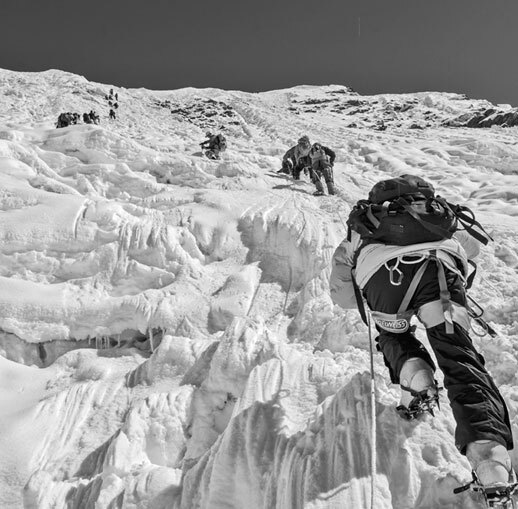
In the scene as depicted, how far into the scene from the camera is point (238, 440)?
2.69m

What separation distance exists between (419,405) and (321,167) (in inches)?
287

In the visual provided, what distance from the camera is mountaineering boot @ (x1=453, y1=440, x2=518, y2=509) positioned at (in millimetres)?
1689

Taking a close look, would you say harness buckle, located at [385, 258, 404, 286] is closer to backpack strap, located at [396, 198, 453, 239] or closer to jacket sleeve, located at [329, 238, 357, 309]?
backpack strap, located at [396, 198, 453, 239]

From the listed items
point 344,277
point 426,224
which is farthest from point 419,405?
point 426,224

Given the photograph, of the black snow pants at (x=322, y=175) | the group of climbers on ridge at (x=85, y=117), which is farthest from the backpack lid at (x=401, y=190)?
the group of climbers on ridge at (x=85, y=117)

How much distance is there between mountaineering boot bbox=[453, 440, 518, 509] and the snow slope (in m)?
0.51

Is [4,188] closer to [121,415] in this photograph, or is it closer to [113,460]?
[121,415]

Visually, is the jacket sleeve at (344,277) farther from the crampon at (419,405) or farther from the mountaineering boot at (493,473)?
the mountaineering boot at (493,473)

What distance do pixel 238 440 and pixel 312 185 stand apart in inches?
293

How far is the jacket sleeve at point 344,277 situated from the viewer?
9.36 feet

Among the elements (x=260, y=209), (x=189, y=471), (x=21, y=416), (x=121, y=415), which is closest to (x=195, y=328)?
(x=121, y=415)

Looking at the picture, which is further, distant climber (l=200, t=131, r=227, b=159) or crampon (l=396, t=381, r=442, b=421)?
distant climber (l=200, t=131, r=227, b=159)

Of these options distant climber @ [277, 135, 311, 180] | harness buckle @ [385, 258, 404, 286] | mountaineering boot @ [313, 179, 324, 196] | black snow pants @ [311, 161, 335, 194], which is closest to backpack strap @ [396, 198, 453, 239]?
harness buckle @ [385, 258, 404, 286]

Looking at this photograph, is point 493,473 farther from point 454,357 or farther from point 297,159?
point 297,159
